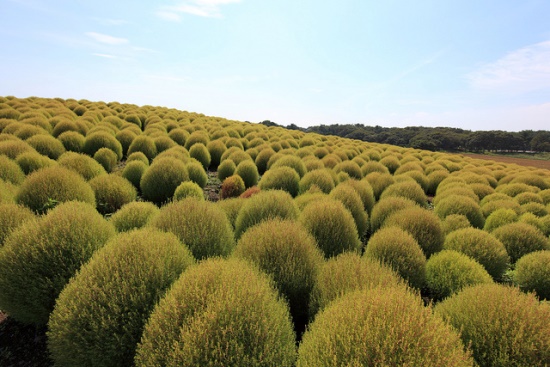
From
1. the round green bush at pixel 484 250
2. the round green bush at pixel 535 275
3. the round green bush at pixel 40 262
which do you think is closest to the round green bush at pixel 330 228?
the round green bush at pixel 484 250

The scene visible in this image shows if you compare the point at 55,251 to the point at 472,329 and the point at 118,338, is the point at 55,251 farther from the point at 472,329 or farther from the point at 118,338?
the point at 472,329

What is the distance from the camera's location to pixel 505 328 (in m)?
3.12

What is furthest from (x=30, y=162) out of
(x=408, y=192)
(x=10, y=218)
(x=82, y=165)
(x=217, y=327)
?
(x=408, y=192)

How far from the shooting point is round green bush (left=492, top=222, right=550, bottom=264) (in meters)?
7.32

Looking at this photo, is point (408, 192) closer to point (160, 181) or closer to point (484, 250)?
point (484, 250)

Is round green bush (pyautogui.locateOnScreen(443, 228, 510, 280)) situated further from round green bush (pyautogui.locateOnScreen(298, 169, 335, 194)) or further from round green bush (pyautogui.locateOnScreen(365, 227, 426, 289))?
round green bush (pyautogui.locateOnScreen(298, 169, 335, 194))

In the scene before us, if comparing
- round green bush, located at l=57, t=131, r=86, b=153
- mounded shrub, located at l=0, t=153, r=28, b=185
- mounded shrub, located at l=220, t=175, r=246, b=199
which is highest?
round green bush, located at l=57, t=131, r=86, b=153

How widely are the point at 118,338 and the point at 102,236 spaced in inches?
75.2

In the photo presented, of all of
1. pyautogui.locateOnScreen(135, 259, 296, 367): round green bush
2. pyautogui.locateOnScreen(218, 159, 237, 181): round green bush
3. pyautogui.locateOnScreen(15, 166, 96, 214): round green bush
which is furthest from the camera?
pyautogui.locateOnScreen(218, 159, 237, 181): round green bush

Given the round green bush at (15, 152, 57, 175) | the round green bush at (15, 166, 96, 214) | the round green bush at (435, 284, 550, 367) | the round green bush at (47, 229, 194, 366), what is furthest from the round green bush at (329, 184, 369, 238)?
the round green bush at (15, 152, 57, 175)

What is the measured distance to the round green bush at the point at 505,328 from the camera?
2.97m

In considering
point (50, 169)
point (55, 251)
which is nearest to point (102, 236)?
point (55, 251)

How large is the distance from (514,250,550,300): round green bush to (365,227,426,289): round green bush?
262 centimetres

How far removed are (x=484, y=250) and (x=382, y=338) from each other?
5.62 meters
